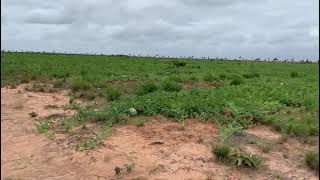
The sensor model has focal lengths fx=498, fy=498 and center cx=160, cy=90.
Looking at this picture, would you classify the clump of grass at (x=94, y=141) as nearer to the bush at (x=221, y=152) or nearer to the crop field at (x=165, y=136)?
the crop field at (x=165, y=136)

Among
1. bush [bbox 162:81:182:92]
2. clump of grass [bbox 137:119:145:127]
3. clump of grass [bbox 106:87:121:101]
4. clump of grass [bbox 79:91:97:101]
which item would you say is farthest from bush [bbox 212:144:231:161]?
bush [bbox 162:81:182:92]

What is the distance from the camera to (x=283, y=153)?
733 centimetres

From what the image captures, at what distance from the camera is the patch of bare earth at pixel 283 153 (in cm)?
666

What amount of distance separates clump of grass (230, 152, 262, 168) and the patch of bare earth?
0.57 feet

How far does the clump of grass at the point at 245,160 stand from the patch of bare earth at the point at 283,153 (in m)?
0.17

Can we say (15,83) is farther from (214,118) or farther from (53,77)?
(214,118)

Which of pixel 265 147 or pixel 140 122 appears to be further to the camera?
pixel 140 122

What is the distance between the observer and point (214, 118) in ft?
29.1

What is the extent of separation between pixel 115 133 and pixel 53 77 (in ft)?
31.4

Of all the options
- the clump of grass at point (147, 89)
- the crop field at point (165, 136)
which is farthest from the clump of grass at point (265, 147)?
the clump of grass at point (147, 89)

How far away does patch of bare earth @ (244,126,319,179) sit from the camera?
21.9ft

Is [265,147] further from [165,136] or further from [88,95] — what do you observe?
[88,95]

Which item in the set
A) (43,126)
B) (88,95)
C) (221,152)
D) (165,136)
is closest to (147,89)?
(88,95)

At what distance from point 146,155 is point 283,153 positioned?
2030mm
